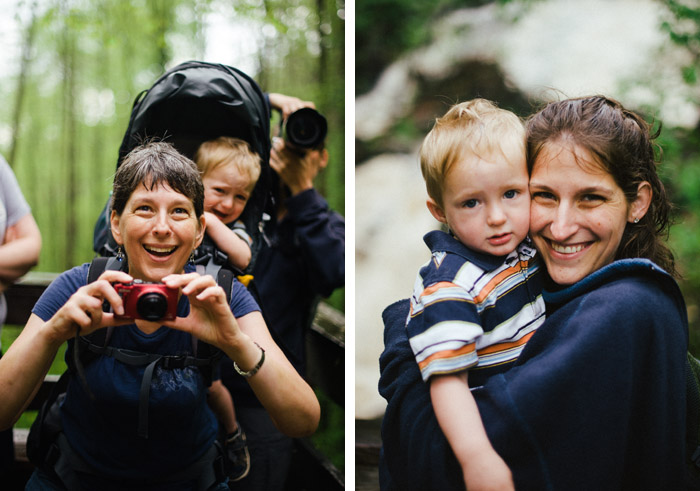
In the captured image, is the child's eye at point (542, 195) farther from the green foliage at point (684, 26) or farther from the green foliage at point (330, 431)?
the green foliage at point (330, 431)

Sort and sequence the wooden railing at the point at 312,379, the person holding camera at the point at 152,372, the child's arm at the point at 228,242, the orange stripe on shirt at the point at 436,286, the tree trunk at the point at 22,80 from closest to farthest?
the person holding camera at the point at 152,372, the orange stripe on shirt at the point at 436,286, the child's arm at the point at 228,242, the wooden railing at the point at 312,379, the tree trunk at the point at 22,80

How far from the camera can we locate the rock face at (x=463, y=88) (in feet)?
6.40

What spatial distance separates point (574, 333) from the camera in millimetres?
1661

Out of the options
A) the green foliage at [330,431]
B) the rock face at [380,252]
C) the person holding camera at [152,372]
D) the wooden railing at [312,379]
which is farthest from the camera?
the green foliage at [330,431]

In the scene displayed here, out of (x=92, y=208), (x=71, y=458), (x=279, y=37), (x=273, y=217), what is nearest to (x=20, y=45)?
(x=92, y=208)

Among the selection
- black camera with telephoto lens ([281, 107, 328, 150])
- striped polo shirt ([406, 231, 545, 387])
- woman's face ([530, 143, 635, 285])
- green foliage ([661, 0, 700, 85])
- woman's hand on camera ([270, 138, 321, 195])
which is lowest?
striped polo shirt ([406, 231, 545, 387])

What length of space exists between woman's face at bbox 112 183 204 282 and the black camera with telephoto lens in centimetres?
57

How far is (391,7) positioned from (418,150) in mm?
513

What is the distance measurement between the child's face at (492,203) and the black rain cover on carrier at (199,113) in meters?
0.69

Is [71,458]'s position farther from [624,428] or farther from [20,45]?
[20,45]

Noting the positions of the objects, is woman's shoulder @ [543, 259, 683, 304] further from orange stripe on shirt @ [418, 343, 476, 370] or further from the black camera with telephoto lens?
the black camera with telephoto lens

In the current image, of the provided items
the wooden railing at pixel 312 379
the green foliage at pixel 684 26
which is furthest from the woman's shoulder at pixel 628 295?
the wooden railing at pixel 312 379

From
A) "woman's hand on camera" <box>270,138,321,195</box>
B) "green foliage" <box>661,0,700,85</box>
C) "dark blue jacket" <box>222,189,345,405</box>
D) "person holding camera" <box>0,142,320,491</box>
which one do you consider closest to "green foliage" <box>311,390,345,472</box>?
"dark blue jacket" <box>222,189,345,405</box>

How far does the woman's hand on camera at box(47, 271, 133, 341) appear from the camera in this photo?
1481 millimetres
